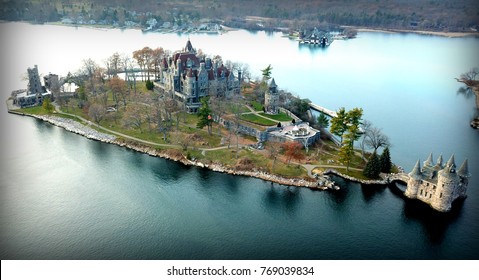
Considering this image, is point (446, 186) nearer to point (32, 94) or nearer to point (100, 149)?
point (100, 149)

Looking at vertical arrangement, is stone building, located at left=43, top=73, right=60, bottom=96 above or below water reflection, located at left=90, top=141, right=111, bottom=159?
above

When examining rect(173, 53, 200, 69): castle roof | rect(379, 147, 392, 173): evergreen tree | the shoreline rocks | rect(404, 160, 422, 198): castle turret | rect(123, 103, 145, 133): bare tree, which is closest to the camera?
rect(404, 160, 422, 198): castle turret

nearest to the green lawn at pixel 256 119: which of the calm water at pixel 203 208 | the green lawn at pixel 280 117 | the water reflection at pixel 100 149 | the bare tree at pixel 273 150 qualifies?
the green lawn at pixel 280 117

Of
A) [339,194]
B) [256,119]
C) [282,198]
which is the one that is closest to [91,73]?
[256,119]

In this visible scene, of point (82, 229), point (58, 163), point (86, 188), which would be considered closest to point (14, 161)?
point (58, 163)

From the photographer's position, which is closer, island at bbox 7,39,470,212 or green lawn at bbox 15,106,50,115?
island at bbox 7,39,470,212

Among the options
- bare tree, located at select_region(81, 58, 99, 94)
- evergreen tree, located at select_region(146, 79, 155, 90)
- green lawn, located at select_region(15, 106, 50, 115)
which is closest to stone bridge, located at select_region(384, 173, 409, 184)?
evergreen tree, located at select_region(146, 79, 155, 90)

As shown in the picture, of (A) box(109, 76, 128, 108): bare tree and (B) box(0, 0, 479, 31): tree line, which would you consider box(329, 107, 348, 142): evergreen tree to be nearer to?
(A) box(109, 76, 128, 108): bare tree
